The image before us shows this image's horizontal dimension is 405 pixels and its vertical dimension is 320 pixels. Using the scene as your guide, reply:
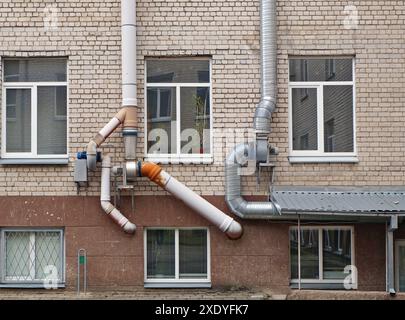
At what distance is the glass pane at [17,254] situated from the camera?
13273 millimetres

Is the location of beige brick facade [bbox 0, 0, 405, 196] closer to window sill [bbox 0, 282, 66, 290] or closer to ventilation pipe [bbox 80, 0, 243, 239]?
ventilation pipe [bbox 80, 0, 243, 239]

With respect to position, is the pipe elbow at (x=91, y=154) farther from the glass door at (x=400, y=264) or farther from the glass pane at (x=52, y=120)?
the glass door at (x=400, y=264)

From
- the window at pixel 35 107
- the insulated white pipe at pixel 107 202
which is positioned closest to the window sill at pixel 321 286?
the insulated white pipe at pixel 107 202

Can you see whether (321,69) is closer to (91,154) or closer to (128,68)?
(128,68)

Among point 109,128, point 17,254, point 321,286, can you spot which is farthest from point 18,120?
point 321,286

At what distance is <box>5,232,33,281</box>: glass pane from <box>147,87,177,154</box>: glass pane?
2.22 m

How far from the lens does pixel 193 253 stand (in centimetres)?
1327

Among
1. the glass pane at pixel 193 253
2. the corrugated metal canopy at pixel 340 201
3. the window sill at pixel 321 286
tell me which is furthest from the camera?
the glass pane at pixel 193 253

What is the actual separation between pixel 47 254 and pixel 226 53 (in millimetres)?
3750

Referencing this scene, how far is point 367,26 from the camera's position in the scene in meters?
13.3

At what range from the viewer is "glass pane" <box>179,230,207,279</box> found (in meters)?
13.2

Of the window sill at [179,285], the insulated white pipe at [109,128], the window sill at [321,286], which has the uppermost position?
the insulated white pipe at [109,128]

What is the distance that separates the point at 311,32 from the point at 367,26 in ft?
2.58

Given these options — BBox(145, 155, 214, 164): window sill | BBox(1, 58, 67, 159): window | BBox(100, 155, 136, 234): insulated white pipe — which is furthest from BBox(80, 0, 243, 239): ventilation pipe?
BBox(1, 58, 67, 159): window
